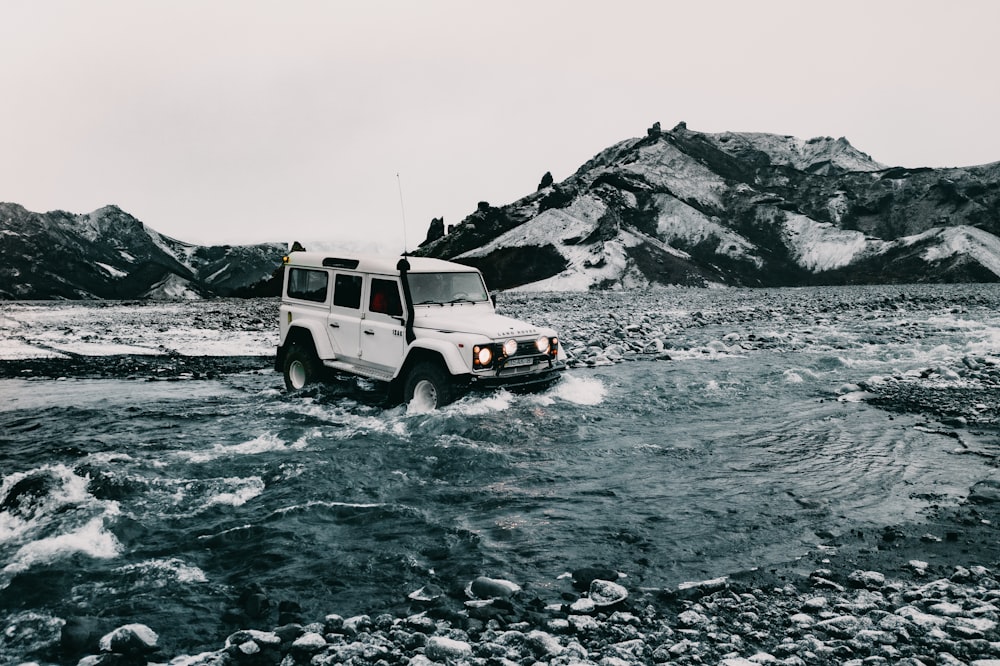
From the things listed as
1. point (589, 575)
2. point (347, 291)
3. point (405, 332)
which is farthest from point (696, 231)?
point (589, 575)

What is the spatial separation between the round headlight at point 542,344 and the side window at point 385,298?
2526 mm

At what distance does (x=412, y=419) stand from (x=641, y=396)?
5161 millimetres

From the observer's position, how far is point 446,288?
12289 mm

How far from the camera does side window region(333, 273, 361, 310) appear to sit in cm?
1253

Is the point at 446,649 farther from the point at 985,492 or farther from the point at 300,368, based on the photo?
the point at 300,368

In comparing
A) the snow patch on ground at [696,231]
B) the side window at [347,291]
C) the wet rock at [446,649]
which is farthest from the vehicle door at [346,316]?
the snow patch on ground at [696,231]

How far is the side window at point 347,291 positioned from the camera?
1253 centimetres

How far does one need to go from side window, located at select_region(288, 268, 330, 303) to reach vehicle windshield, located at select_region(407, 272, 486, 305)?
238 centimetres

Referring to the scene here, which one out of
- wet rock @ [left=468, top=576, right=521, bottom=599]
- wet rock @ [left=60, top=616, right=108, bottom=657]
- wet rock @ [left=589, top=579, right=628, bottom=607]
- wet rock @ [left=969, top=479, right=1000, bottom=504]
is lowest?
wet rock @ [left=60, top=616, right=108, bottom=657]

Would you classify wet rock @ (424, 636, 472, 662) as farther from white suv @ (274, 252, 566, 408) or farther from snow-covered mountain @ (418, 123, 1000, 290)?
snow-covered mountain @ (418, 123, 1000, 290)

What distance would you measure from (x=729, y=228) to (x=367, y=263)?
14413cm

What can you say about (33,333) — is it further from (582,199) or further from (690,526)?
(582,199)

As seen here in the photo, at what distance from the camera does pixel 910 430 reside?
1026cm

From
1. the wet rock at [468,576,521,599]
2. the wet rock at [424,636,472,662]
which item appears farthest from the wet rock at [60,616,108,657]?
the wet rock at [468,576,521,599]
